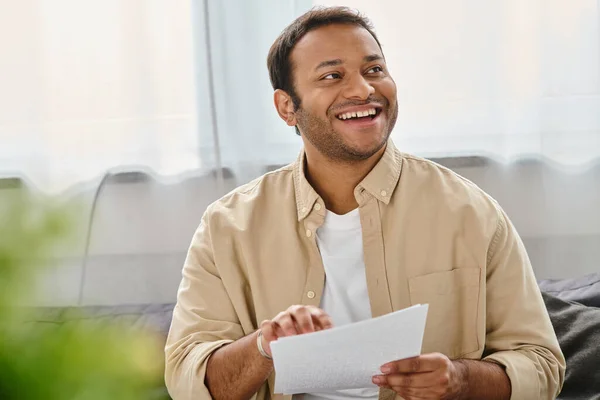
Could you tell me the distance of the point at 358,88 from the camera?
1604 millimetres

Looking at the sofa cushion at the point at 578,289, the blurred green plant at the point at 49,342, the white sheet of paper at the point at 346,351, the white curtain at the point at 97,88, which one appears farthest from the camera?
the white curtain at the point at 97,88

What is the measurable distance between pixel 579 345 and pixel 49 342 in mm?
1702

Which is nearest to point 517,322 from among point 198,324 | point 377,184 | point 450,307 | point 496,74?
point 450,307

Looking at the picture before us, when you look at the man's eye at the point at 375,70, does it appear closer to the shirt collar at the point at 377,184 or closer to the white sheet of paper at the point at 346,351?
the shirt collar at the point at 377,184

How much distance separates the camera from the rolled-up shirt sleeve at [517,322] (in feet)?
4.85

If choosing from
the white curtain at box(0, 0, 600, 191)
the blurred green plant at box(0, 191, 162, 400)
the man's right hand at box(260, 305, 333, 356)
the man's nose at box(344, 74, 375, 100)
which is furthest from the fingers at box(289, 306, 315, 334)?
the white curtain at box(0, 0, 600, 191)

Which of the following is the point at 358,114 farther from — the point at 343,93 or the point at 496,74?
the point at 496,74

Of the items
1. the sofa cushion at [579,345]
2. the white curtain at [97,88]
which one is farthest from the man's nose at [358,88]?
the white curtain at [97,88]

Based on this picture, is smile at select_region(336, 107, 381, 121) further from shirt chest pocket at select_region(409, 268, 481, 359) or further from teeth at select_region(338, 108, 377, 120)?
shirt chest pocket at select_region(409, 268, 481, 359)

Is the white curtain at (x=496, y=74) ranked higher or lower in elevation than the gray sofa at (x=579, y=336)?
higher

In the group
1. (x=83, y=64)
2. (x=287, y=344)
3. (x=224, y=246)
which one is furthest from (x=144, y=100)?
(x=287, y=344)

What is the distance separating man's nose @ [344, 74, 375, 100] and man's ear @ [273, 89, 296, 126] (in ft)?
0.56

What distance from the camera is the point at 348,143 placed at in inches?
62.3

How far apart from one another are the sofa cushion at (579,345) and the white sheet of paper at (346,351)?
0.70 meters
